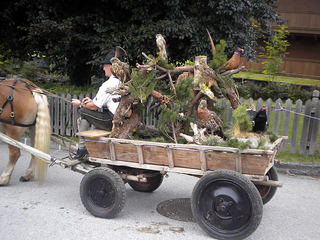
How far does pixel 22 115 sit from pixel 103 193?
2.00m

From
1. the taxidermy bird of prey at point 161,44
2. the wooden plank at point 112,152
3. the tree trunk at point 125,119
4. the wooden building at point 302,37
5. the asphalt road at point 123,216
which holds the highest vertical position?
the wooden building at point 302,37

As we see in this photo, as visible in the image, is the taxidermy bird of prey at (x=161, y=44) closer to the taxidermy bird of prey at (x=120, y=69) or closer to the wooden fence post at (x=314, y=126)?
the taxidermy bird of prey at (x=120, y=69)

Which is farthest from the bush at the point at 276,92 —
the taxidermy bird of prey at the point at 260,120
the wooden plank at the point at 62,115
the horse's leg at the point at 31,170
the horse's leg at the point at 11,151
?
the horse's leg at the point at 11,151

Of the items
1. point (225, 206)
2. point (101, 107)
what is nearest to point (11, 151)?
point (101, 107)

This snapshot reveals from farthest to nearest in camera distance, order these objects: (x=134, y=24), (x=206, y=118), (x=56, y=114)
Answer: (x=56, y=114), (x=134, y=24), (x=206, y=118)

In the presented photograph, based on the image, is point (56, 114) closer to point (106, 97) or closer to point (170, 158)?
point (106, 97)

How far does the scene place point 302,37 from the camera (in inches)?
740

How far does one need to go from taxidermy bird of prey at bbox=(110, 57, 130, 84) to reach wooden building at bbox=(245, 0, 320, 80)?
46.5ft

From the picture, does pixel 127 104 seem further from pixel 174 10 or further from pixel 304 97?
pixel 304 97

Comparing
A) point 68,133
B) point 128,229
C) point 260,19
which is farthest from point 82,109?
point 260,19

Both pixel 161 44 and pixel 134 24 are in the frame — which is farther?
pixel 134 24

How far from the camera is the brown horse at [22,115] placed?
5273mm

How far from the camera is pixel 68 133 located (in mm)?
9008

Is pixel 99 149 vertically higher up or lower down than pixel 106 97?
lower down
